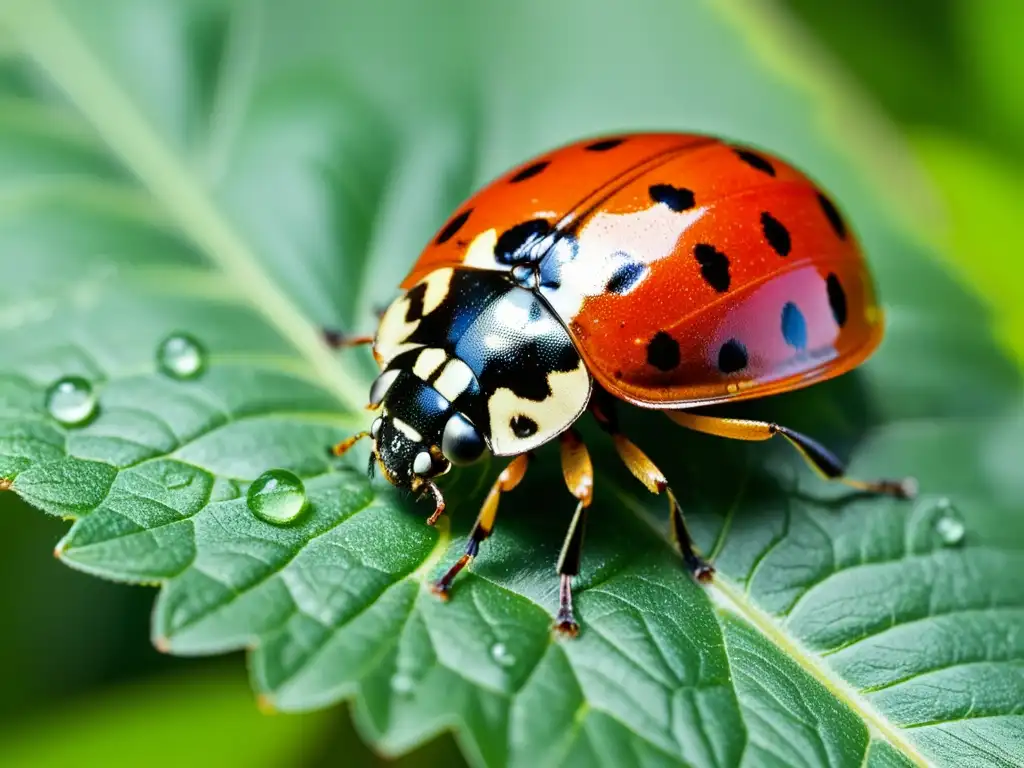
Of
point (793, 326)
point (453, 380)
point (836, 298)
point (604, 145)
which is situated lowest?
point (453, 380)

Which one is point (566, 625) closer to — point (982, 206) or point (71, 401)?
point (71, 401)

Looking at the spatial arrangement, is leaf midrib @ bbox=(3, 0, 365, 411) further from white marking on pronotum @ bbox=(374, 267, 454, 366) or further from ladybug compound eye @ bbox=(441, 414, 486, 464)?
ladybug compound eye @ bbox=(441, 414, 486, 464)

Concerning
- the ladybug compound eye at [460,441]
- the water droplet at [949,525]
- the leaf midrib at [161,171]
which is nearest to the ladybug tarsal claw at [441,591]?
the ladybug compound eye at [460,441]

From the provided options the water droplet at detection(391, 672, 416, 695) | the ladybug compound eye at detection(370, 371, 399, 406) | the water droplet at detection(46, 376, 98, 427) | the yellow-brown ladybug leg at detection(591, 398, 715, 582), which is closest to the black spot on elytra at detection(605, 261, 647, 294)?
the yellow-brown ladybug leg at detection(591, 398, 715, 582)

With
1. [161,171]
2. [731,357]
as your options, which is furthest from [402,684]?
[161,171]

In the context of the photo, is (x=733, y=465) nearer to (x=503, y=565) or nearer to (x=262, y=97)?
(x=503, y=565)

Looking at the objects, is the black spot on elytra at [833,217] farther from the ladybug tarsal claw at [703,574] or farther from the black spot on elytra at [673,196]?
the ladybug tarsal claw at [703,574]

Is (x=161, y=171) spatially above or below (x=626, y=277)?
above
